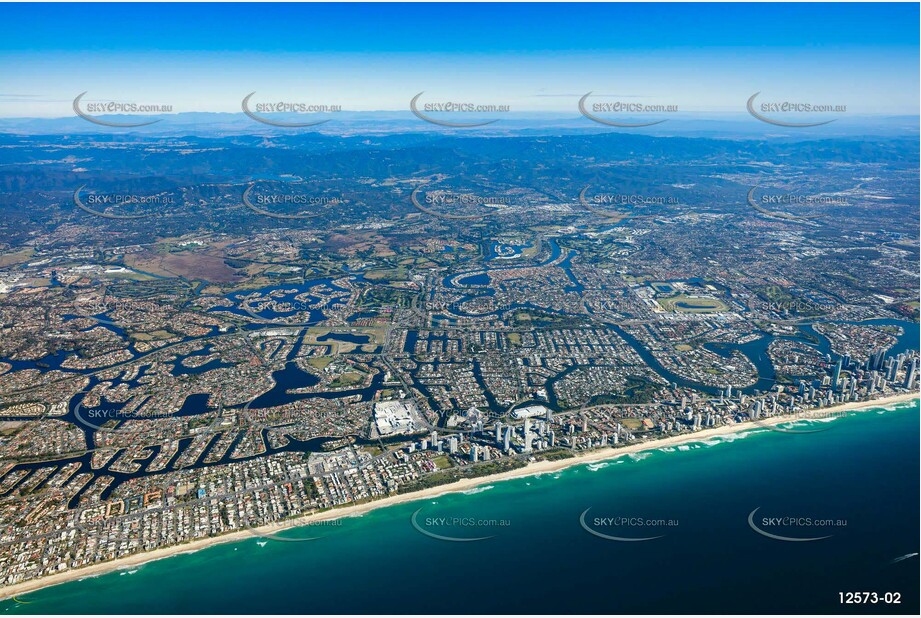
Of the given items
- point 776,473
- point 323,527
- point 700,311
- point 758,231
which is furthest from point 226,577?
point 758,231

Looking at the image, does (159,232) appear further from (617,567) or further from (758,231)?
(758,231)

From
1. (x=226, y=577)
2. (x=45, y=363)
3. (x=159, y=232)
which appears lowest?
(x=226, y=577)
